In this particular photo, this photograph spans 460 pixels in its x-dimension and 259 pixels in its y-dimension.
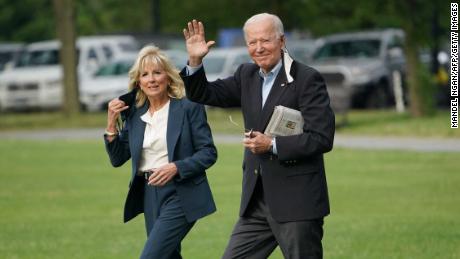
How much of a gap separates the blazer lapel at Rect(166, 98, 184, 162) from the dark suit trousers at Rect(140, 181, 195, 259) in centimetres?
24

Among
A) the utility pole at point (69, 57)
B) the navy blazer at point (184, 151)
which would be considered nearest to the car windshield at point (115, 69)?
the utility pole at point (69, 57)

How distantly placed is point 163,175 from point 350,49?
28251 millimetres

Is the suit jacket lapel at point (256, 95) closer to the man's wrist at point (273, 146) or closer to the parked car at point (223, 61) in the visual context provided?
the man's wrist at point (273, 146)

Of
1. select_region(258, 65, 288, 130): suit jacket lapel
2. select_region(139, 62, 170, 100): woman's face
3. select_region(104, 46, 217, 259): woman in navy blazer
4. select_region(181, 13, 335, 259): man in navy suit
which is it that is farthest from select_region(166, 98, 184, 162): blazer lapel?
select_region(258, 65, 288, 130): suit jacket lapel

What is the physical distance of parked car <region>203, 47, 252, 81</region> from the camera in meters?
36.5

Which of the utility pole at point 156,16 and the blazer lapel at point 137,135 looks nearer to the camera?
the blazer lapel at point 137,135

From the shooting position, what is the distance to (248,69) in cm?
745

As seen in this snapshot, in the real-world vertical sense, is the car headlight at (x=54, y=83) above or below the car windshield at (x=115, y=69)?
below

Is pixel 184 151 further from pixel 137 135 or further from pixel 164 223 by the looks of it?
pixel 164 223

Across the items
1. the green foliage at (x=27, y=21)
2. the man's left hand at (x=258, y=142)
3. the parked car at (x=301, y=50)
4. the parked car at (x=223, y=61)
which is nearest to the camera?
the man's left hand at (x=258, y=142)

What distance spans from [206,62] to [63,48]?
4.66m

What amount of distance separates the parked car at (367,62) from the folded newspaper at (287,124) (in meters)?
26.6

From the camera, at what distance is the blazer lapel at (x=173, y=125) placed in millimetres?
8125

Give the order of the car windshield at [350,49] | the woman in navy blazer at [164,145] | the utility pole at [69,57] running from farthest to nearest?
the car windshield at [350,49]
the utility pole at [69,57]
the woman in navy blazer at [164,145]
